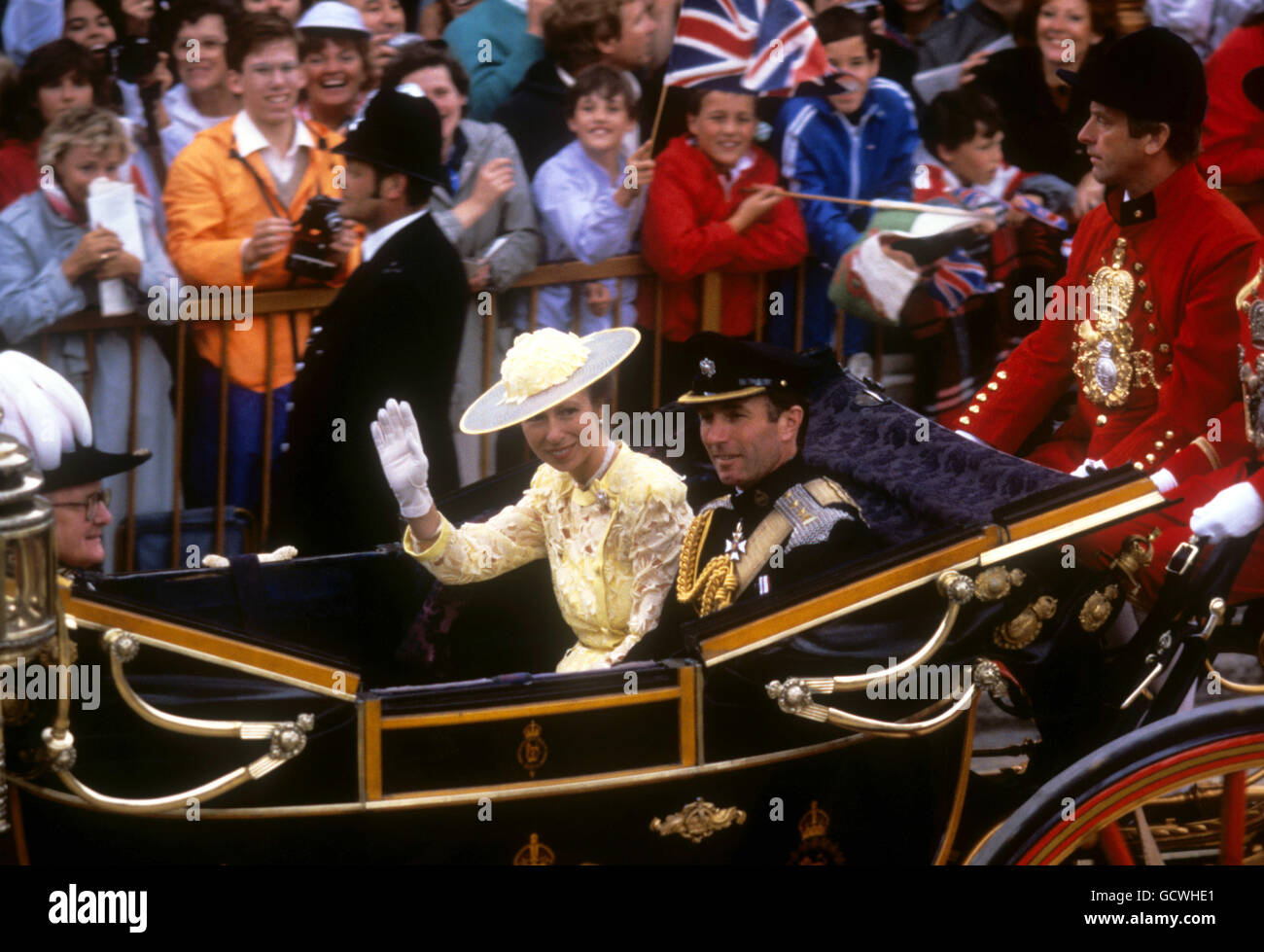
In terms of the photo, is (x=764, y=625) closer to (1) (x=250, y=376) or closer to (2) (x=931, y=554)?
(2) (x=931, y=554)

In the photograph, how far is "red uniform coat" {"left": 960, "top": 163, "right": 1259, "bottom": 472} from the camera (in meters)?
3.80

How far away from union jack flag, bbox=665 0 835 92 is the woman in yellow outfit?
34.9 inches

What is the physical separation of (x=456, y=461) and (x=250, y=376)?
514 mm

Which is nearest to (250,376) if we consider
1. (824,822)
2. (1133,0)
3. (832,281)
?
(832,281)

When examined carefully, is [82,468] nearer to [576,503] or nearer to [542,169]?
[576,503]

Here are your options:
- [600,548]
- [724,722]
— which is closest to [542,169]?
[600,548]

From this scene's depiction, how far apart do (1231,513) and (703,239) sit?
60.0 inches

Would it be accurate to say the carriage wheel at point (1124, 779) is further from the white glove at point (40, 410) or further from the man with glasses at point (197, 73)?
the man with glasses at point (197, 73)

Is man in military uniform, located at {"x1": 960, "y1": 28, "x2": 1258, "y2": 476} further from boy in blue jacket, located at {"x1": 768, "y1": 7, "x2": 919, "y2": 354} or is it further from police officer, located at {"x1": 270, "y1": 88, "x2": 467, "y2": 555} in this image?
police officer, located at {"x1": 270, "y1": 88, "x2": 467, "y2": 555}

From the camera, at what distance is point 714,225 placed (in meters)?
4.56

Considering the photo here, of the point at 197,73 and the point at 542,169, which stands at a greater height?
the point at 197,73

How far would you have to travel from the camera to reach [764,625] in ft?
11.1

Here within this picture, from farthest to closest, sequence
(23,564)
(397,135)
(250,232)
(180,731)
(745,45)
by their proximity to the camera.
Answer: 1. (745,45)
2. (250,232)
3. (397,135)
4. (180,731)
5. (23,564)

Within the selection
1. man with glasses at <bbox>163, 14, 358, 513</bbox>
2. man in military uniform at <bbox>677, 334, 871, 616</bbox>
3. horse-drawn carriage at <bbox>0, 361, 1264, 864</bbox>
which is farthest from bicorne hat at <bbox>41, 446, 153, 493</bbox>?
man in military uniform at <bbox>677, 334, 871, 616</bbox>
